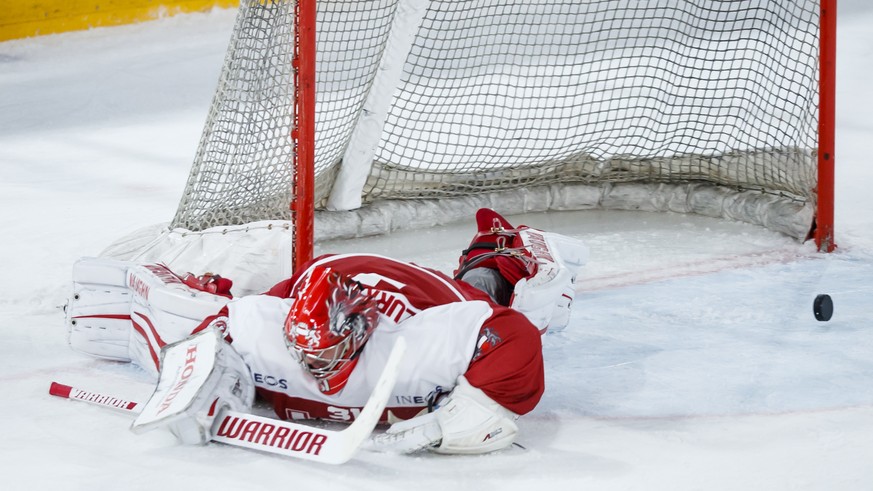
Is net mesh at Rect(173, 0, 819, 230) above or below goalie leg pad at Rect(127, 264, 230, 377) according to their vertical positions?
above

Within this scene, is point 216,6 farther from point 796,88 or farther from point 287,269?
point 287,269

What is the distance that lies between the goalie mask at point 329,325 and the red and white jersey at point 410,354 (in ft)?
0.21

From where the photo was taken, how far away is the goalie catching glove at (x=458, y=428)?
2.24 m

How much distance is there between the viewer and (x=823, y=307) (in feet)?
10.2

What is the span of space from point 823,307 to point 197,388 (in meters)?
1.69

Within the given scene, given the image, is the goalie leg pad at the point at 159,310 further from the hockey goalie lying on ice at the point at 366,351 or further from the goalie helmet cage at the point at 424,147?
the goalie helmet cage at the point at 424,147

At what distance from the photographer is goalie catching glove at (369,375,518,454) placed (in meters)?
2.24

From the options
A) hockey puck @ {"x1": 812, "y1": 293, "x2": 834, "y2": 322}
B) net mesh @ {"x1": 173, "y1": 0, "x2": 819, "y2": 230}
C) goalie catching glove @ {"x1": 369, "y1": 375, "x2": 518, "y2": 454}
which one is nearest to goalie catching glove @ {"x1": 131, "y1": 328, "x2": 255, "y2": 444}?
goalie catching glove @ {"x1": 369, "y1": 375, "x2": 518, "y2": 454}

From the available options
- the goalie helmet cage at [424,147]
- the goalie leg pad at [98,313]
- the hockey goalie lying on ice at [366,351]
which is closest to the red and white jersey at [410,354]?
the hockey goalie lying on ice at [366,351]

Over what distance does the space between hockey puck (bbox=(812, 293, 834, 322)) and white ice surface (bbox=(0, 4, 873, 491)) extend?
4cm

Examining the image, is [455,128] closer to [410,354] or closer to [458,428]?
[410,354]

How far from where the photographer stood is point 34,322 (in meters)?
3.20

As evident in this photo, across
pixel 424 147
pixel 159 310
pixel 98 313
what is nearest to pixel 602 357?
pixel 159 310

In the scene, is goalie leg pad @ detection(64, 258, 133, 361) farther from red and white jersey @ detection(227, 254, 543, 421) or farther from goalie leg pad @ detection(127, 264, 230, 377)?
red and white jersey @ detection(227, 254, 543, 421)
